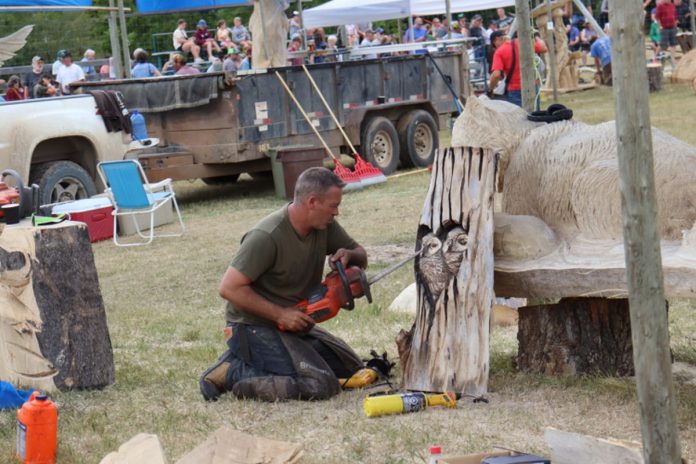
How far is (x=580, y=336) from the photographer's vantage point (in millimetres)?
5488

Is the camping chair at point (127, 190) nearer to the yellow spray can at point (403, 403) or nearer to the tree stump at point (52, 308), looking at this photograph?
the tree stump at point (52, 308)

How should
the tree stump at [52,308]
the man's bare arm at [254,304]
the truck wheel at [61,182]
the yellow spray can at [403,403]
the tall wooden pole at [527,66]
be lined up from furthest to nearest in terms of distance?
the truck wheel at [61,182] < the tall wooden pole at [527,66] < the tree stump at [52,308] < the man's bare arm at [254,304] < the yellow spray can at [403,403]

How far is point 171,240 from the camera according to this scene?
37.5ft

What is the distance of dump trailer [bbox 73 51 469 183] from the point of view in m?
13.2

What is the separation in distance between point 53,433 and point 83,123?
25.7 ft

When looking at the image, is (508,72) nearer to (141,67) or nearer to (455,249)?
(141,67)

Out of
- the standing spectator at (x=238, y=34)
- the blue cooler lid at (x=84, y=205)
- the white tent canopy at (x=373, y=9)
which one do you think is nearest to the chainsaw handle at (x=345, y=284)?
the blue cooler lid at (x=84, y=205)

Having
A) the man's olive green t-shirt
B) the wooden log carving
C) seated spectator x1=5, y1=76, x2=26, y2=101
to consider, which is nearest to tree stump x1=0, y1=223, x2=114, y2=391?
the man's olive green t-shirt

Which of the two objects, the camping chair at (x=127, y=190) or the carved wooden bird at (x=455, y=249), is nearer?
the carved wooden bird at (x=455, y=249)

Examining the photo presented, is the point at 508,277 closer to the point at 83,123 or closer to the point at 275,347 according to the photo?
the point at 275,347

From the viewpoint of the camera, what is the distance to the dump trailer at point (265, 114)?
1322 centimetres

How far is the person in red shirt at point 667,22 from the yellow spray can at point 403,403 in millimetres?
22109

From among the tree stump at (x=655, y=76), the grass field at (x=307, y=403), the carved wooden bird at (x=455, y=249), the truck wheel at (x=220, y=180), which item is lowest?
the grass field at (x=307, y=403)

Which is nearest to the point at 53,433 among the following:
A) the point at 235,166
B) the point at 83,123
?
the point at 83,123
